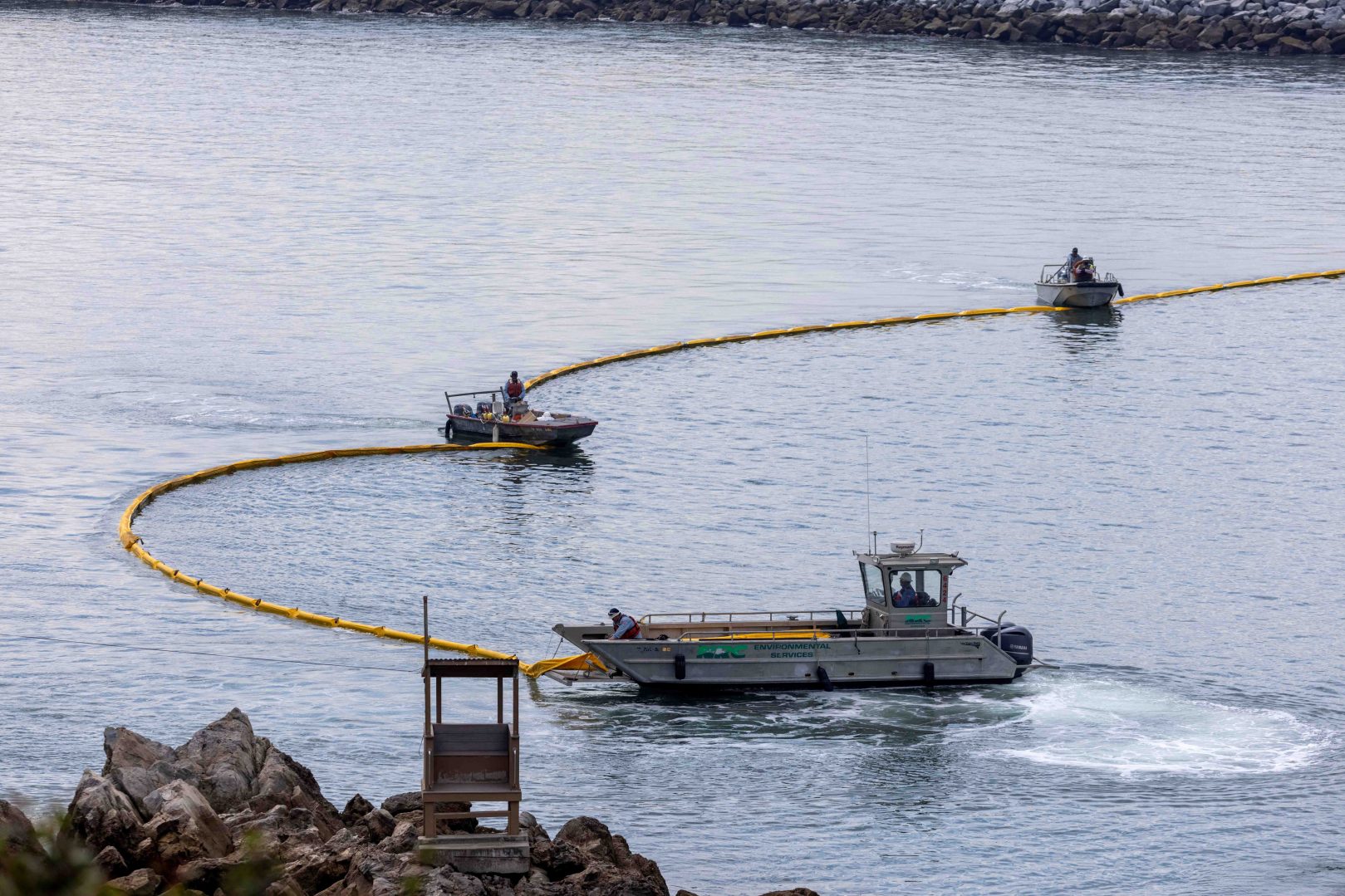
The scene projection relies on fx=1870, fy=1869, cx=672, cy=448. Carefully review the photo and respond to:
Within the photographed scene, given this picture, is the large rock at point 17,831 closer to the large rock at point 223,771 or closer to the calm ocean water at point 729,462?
the large rock at point 223,771

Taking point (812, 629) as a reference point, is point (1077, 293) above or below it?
above

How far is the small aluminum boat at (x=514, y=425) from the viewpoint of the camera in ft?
219

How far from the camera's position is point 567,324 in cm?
8881

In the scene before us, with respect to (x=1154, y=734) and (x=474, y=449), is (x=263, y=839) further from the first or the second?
(x=474, y=449)

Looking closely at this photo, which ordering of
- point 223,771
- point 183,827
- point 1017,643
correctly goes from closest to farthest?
1. point 183,827
2. point 223,771
3. point 1017,643

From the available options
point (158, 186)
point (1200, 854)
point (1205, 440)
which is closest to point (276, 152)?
point (158, 186)

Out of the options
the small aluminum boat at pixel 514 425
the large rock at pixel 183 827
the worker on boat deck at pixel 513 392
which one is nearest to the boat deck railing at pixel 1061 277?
the small aluminum boat at pixel 514 425

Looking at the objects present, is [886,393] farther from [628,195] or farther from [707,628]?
[628,195]

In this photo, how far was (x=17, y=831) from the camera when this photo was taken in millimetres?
27828

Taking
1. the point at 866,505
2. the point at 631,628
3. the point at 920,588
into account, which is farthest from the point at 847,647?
the point at 866,505

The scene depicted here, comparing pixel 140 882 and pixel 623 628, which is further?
pixel 623 628

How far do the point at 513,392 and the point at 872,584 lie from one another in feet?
77.7

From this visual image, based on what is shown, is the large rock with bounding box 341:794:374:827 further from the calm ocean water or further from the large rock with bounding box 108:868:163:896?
the calm ocean water

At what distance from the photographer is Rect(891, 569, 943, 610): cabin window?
46.8m
